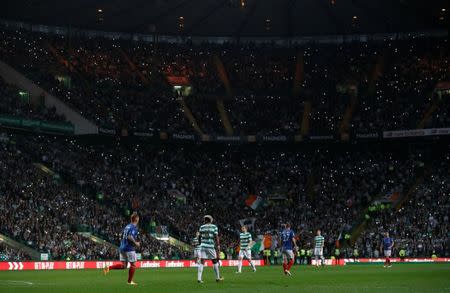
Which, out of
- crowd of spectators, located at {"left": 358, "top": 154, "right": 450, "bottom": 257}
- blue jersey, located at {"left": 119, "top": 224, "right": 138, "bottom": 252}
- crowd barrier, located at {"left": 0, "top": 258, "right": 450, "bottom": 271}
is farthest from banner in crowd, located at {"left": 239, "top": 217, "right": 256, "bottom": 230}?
blue jersey, located at {"left": 119, "top": 224, "right": 138, "bottom": 252}

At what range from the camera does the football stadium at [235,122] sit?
61594 millimetres

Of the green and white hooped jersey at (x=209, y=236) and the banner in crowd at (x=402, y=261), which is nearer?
the green and white hooped jersey at (x=209, y=236)

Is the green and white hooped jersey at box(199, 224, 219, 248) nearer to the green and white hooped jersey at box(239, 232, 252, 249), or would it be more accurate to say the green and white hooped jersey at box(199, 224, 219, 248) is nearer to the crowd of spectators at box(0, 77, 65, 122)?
the green and white hooped jersey at box(239, 232, 252, 249)

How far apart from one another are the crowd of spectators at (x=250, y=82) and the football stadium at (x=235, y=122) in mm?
140

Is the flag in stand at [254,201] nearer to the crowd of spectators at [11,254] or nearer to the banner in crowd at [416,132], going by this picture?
the banner in crowd at [416,132]

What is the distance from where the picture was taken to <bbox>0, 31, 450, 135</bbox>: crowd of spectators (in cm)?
7069

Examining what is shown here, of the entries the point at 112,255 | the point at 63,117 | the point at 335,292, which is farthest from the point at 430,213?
the point at 335,292

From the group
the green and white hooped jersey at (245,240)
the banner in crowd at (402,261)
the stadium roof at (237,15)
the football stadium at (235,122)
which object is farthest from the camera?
the stadium roof at (237,15)

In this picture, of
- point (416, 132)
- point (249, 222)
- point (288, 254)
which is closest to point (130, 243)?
point (288, 254)

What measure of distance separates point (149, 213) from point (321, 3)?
23235mm

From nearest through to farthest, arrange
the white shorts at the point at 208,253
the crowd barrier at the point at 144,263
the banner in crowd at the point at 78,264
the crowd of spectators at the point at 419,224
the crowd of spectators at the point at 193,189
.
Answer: the white shorts at the point at 208,253 < the banner in crowd at the point at 78,264 < the crowd barrier at the point at 144,263 < the crowd of spectators at the point at 193,189 < the crowd of spectators at the point at 419,224

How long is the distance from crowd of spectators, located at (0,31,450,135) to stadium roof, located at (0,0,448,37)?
1.73 meters

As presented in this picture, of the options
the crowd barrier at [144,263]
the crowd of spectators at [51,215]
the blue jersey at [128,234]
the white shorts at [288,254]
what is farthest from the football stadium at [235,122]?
the blue jersey at [128,234]

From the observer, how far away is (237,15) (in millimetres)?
74000
